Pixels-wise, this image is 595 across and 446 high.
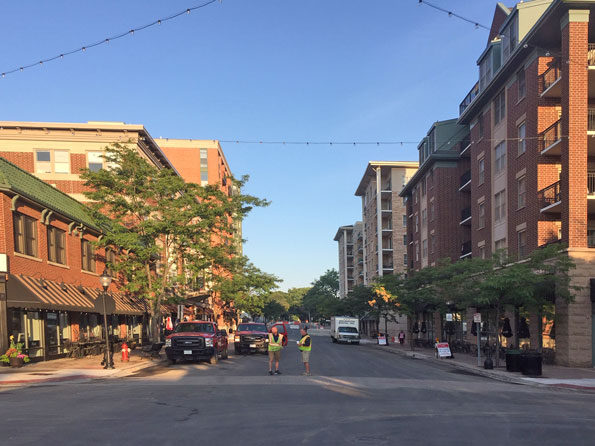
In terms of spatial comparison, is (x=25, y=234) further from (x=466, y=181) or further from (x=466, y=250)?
(x=466, y=181)

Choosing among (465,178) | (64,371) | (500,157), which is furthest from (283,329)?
(465,178)

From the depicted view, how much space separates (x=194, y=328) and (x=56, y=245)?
859 centimetres

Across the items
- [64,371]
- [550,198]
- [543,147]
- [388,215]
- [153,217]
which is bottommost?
[64,371]

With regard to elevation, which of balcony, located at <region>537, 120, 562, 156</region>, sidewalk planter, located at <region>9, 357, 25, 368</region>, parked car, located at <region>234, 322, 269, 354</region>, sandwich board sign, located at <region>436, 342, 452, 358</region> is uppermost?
balcony, located at <region>537, 120, 562, 156</region>

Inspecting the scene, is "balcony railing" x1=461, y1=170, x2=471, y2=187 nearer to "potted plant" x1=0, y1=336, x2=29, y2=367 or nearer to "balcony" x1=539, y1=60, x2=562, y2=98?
"balcony" x1=539, y1=60, x2=562, y2=98

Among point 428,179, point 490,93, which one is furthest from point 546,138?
point 428,179

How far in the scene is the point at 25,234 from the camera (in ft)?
78.6

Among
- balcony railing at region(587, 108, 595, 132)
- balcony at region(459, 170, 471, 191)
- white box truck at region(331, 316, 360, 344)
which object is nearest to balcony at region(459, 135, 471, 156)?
balcony at region(459, 170, 471, 191)

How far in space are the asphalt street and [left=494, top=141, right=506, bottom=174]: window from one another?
19.8m

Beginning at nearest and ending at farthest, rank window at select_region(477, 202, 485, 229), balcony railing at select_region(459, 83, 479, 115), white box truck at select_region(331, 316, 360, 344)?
window at select_region(477, 202, 485, 229), balcony railing at select_region(459, 83, 479, 115), white box truck at select_region(331, 316, 360, 344)

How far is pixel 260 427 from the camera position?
9.52 meters

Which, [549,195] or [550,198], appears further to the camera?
[549,195]

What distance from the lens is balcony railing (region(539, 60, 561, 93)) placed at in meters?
27.9

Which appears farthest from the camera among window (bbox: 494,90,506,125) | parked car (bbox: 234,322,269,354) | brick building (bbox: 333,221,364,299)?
brick building (bbox: 333,221,364,299)
